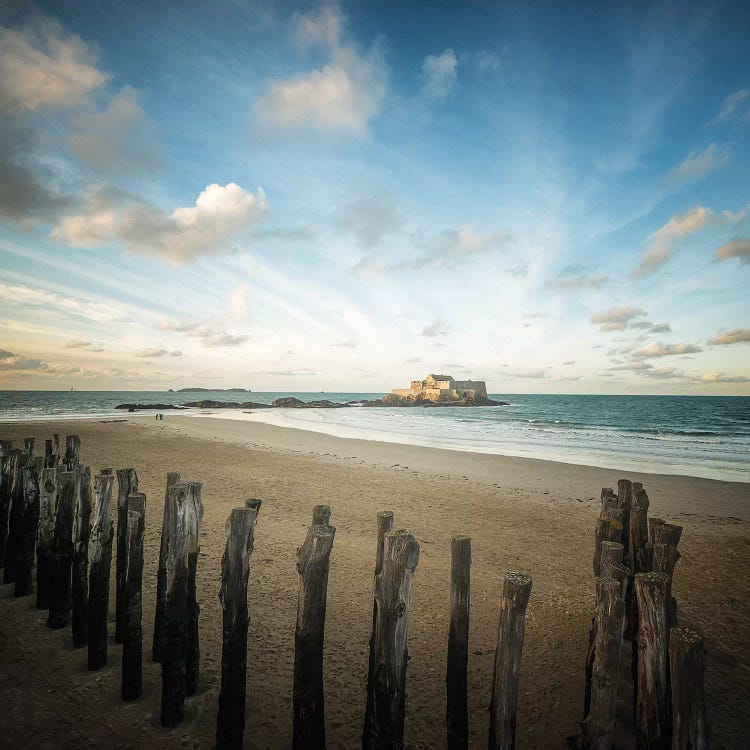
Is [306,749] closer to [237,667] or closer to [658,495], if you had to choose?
[237,667]

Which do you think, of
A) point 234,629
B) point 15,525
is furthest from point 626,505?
point 15,525

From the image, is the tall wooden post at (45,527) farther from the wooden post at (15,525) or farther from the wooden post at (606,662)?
the wooden post at (606,662)

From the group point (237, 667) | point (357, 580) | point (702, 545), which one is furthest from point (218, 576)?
point (702, 545)

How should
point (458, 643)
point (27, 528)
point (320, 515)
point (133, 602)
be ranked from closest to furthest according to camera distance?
point (458, 643) < point (133, 602) < point (320, 515) < point (27, 528)

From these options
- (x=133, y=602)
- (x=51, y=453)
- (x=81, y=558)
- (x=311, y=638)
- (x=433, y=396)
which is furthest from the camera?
(x=433, y=396)

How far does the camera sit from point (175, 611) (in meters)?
3.31

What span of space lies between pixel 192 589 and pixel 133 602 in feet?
2.18

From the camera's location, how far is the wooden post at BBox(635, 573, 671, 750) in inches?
97.8

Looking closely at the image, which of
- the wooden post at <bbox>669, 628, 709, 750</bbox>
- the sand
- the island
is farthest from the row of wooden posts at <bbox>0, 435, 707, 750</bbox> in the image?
the island

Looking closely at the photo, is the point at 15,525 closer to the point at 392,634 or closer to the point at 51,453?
the point at 51,453

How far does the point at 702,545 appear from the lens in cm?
802

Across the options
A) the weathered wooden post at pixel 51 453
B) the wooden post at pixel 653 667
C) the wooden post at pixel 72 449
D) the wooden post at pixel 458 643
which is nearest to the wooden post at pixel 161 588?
the wooden post at pixel 458 643

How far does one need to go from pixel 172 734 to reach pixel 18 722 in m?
1.20

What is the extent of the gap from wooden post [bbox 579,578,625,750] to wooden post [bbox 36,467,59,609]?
5265 millimetres
